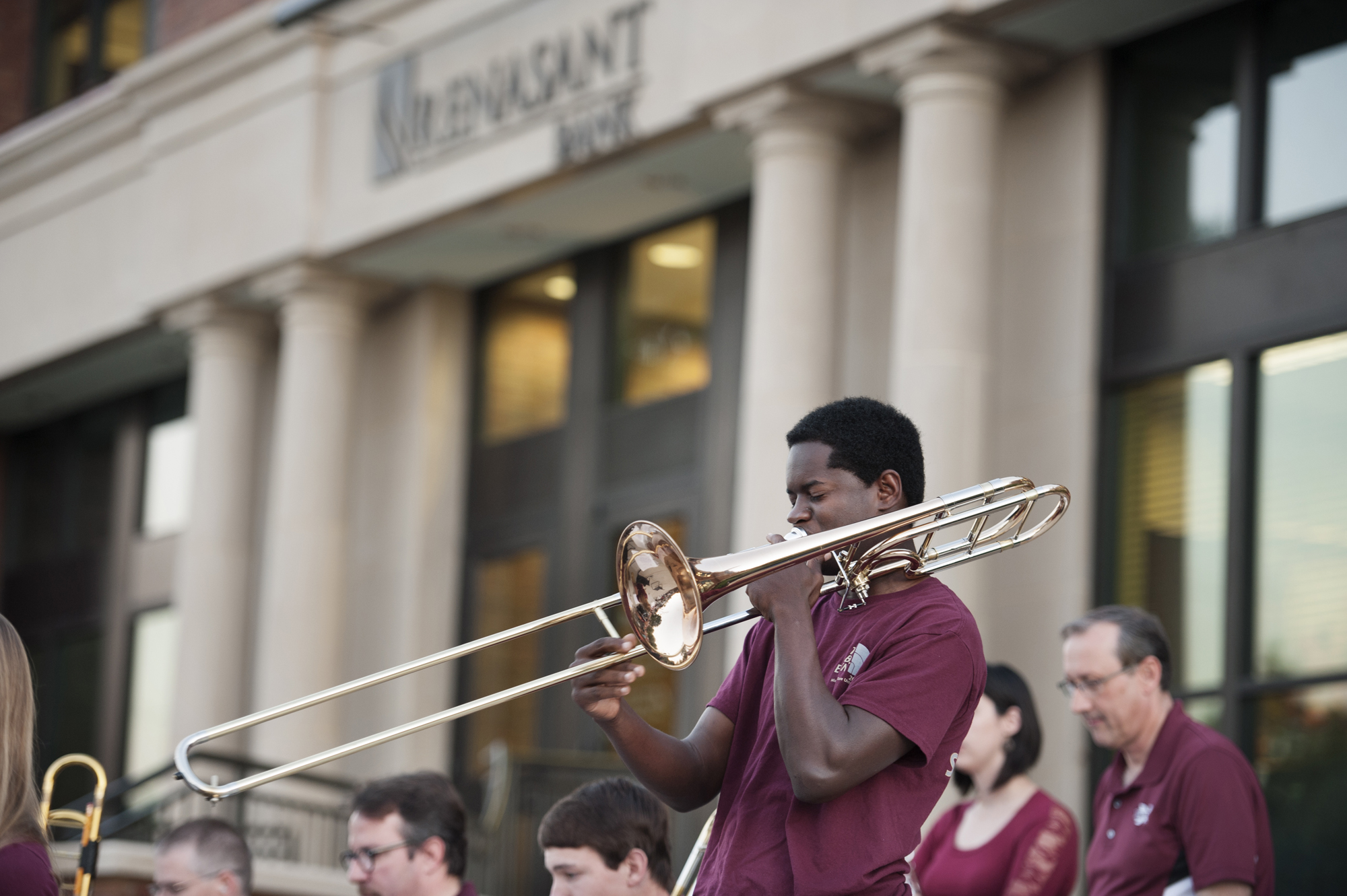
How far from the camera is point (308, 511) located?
16.8 meters

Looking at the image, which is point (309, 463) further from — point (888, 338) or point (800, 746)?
point (800, 746)

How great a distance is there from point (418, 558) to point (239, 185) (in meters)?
3.95

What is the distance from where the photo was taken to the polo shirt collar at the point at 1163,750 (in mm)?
6250

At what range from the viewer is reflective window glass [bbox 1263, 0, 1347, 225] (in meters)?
11.2

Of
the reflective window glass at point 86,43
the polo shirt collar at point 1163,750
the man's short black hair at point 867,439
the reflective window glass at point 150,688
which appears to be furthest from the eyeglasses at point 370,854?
the reflective window glass at point 86,43

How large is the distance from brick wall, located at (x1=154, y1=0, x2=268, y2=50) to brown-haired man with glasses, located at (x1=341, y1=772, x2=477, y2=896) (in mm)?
14518

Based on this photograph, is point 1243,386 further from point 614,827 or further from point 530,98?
point 614,827

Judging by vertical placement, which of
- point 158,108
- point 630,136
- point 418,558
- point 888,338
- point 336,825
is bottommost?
point 336,825

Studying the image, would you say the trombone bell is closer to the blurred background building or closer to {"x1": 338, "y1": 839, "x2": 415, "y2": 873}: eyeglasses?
{"x1": 338, "y1": 839, "x2": 415, "y2": 873}: eyeglasses

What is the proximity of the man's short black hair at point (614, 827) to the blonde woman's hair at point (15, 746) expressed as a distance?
174 cm

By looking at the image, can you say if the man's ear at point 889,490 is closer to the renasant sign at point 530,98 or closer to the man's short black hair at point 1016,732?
the man's short black hair at point 1016,732

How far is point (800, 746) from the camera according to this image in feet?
12.5

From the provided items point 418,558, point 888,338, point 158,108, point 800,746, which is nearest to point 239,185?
point 158,108

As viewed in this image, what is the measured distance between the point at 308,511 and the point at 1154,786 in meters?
11.6
